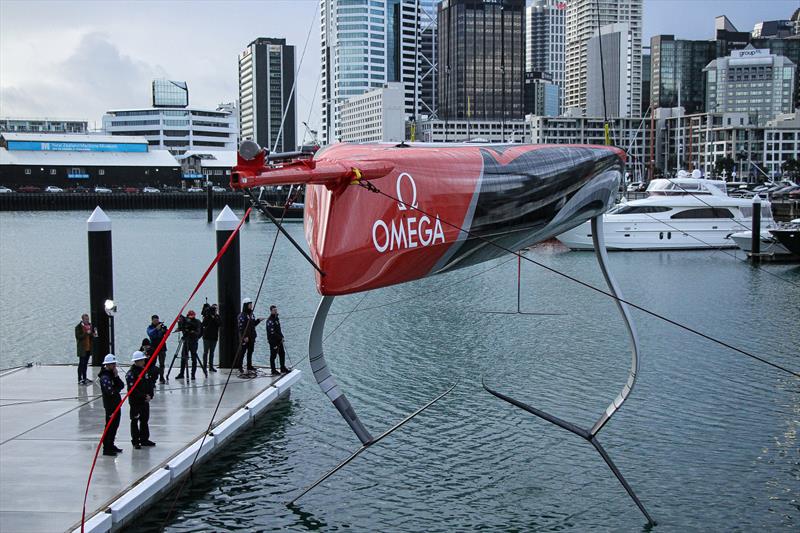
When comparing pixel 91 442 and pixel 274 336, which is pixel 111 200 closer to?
pixel 274 336

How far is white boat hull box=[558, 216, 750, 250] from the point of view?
54.3m

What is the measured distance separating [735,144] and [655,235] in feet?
427

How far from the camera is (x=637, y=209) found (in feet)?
180

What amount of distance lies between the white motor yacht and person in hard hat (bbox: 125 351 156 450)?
43.4m

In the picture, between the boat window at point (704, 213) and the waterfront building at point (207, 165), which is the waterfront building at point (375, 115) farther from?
the boat window at point (704, 213)

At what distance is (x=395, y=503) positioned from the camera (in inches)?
516

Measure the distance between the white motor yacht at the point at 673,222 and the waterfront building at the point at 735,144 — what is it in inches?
4469

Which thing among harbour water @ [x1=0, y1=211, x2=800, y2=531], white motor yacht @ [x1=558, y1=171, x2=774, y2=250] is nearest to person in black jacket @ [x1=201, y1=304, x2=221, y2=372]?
harbour water @ [x1=0, y1=211, x2=800, y2=531]

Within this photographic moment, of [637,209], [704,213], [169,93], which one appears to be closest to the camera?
[637,209]

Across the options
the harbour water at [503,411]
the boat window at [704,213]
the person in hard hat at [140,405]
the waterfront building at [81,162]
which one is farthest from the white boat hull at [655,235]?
the waterfront building at [81,162]

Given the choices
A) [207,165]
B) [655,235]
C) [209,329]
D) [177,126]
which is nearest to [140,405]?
[209,329]

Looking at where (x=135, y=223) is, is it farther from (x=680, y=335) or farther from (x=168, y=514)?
(x=168, y=514)

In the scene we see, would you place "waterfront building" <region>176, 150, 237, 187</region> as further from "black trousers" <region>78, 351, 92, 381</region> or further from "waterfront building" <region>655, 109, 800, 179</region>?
"black trousers" <region>78, 351, 92, 381</region>

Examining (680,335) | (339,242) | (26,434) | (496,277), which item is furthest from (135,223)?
(339,242)
